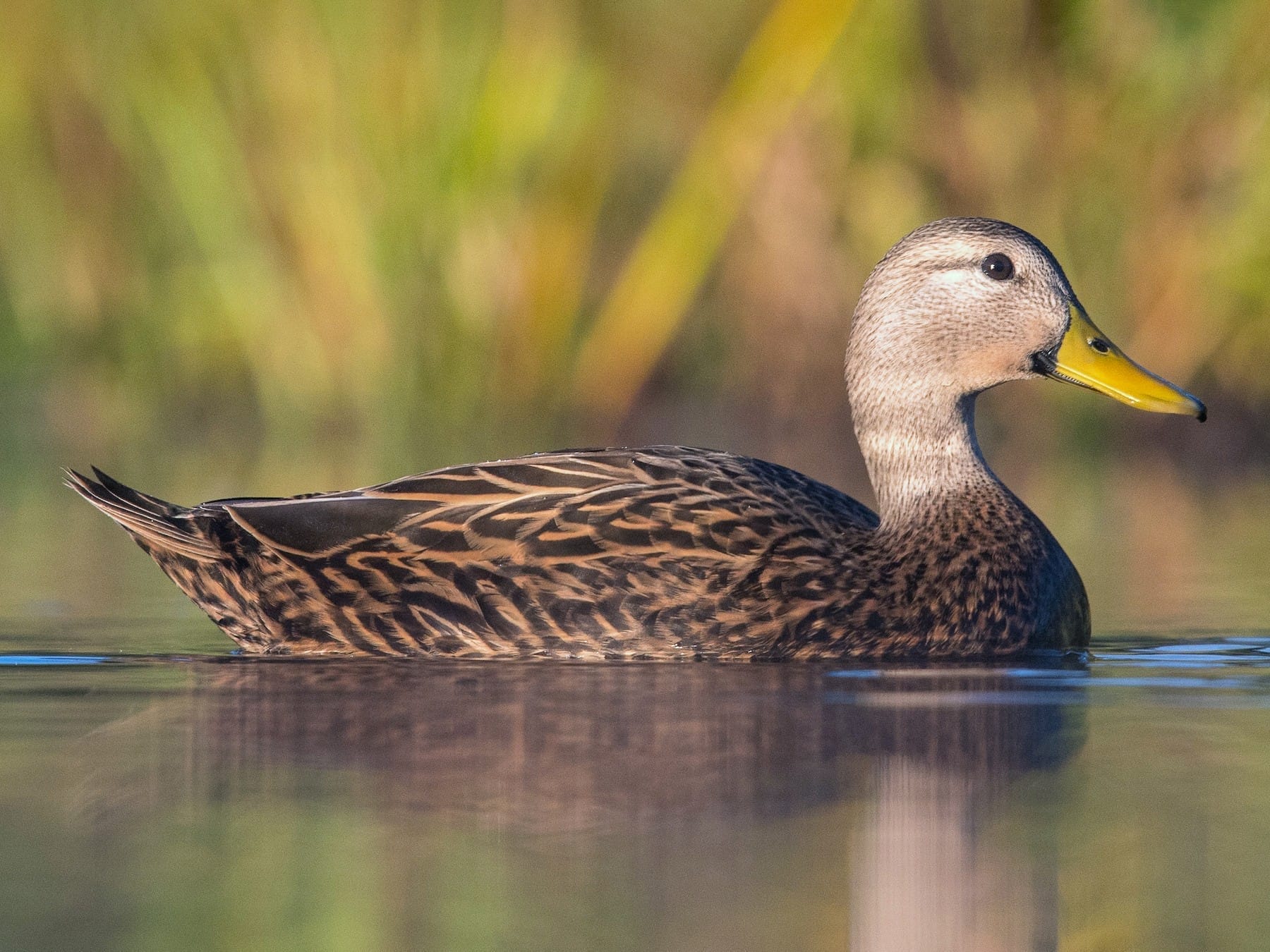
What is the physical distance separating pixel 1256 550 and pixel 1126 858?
16.3 feet

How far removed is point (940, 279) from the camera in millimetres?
7160

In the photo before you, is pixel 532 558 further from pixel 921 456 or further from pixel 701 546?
pixel 921 456

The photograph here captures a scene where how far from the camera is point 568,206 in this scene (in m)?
13.2

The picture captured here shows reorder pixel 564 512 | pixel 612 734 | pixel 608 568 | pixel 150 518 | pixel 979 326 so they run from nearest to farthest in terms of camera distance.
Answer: pixel 612 734 < pixel 608 568 < pixel 564 512 < pixel 150 518 < pixel 979 326

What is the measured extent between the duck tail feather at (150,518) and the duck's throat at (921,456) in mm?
2093

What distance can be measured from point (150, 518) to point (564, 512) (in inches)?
52.2

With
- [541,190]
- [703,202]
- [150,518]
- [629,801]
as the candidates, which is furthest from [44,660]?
[541,190]

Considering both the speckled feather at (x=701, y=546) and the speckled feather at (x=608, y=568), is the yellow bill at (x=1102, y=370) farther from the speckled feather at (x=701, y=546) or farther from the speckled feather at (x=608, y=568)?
the speckled feather at (x=608, y=568)

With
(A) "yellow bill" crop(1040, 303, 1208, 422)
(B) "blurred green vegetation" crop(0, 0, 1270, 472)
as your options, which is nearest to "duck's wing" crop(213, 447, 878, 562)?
(A) "yellow bill" crop(1040, 303, 1208, 422)

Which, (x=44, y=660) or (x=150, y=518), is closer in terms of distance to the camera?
(x=44, y=660)

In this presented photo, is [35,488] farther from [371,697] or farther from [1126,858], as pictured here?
[1126,858]

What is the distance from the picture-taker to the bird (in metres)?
6.30

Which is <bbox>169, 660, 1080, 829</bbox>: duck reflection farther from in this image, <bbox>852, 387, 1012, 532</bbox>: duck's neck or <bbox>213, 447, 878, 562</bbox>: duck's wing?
<bbox>852, 387, 1012, 532</bbox>: duck's neck

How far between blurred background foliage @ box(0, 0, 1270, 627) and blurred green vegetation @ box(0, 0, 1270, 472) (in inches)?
0.8
